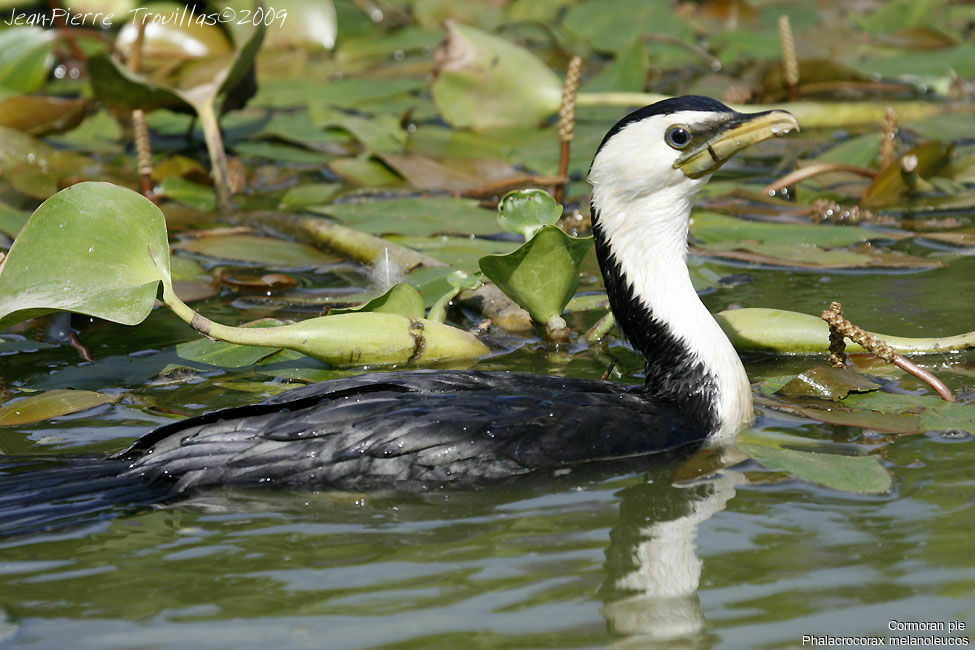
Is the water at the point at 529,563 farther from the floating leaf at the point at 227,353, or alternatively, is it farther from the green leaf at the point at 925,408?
the floating leaf at the point at 227,353

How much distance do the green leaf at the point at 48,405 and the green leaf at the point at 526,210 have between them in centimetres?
201

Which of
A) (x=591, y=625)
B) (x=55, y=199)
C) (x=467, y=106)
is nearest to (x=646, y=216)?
(x=591, y=625)

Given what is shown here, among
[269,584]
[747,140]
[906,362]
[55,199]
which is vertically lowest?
[269,584]

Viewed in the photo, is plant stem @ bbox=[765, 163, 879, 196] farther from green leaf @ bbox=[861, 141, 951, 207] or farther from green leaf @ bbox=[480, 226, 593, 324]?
green leaf @ bbox=[480, 226, 593, 324]

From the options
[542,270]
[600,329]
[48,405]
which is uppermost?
[542,270]

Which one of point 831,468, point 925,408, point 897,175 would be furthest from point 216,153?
point 831,468

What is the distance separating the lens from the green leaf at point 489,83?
9.48 metres

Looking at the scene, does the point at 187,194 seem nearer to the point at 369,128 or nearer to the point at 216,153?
the point at 216,153

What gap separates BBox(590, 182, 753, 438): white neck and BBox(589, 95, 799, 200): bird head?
48 millimetres

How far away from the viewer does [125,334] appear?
21.6ft

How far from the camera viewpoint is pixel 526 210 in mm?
6070

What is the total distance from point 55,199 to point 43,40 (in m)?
5.41

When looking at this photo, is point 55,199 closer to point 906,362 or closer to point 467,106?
point 906,362

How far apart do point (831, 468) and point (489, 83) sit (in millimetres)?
5723
